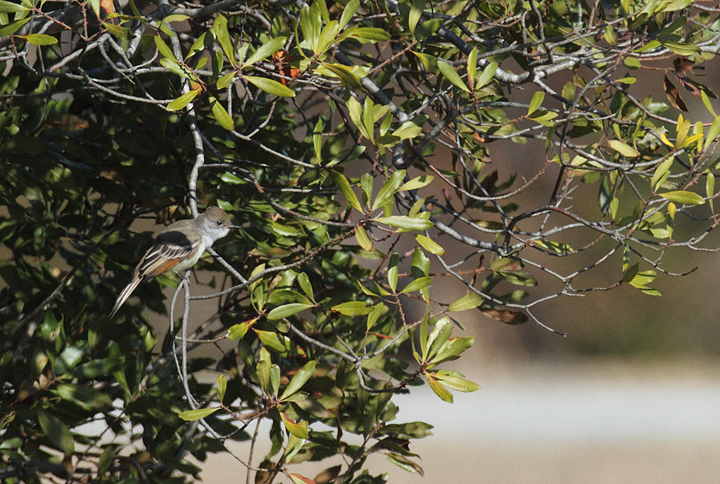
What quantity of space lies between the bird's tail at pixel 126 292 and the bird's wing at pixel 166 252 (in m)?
0.02

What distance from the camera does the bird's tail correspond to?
259 centimetres

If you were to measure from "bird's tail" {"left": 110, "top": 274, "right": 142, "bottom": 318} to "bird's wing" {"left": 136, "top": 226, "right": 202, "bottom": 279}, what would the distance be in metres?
0.02

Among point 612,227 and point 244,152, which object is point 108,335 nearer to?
point 244,152

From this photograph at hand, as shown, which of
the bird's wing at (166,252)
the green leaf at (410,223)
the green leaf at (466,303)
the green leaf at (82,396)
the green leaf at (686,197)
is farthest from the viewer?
the bird's wing at (166,252)

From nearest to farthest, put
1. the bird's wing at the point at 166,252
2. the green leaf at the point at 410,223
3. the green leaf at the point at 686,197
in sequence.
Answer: the green leaf at the point at 410,223, the green leaf at the point at 686,197, the bird's wing at the point at 166,252

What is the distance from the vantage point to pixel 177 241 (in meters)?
2.85

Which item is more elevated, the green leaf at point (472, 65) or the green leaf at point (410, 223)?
the green leaf at point (472, 65)

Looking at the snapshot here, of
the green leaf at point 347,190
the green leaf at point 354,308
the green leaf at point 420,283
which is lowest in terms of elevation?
the green leaf at point 354,308

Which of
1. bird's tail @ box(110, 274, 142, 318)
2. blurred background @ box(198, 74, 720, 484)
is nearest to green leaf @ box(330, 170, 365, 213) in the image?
bird's tail @ box(110, 274, 142, 318)

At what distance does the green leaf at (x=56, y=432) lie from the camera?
7.60 feet

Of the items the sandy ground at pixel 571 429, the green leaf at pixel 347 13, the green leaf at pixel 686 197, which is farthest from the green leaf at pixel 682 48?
the sandy ground at pixel 571 429

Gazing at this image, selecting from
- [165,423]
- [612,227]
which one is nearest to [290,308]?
[165,423]

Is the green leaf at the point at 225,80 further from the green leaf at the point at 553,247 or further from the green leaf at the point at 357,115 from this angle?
the green leaf at the point at 553,247

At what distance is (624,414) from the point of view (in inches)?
319
